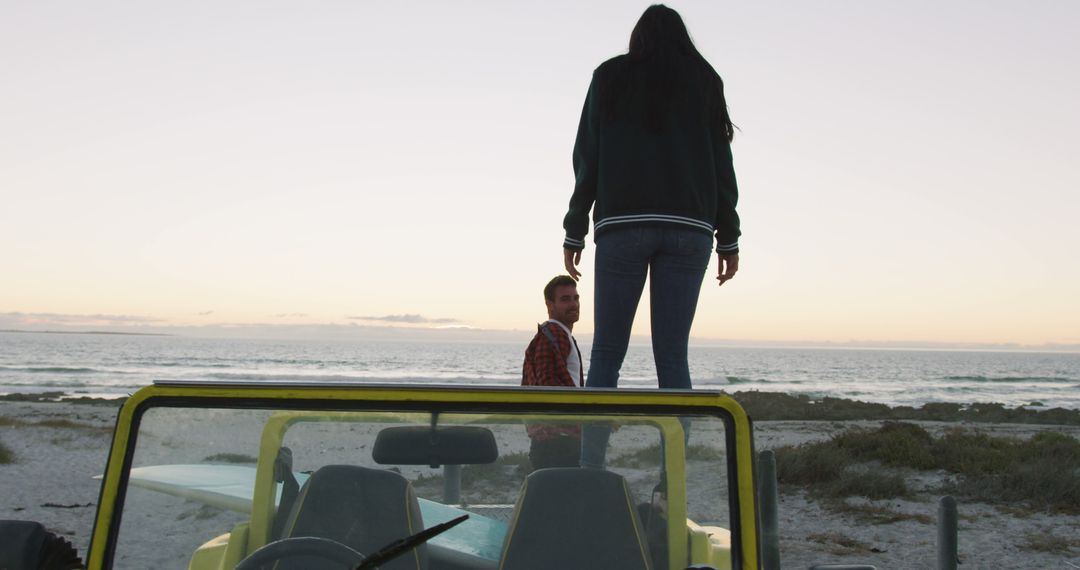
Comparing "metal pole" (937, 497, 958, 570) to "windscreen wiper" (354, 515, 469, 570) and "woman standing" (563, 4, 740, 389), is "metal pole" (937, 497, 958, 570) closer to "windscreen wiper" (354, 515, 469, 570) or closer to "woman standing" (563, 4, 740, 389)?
"woman standing" (563, 4, 740, 389)

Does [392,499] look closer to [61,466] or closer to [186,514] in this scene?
[186,514]

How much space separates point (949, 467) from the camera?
48.2 ft

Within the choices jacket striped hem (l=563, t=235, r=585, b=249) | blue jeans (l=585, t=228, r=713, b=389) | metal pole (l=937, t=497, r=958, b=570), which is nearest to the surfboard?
blue jeans (l=585, t=228, r=713, b=389)

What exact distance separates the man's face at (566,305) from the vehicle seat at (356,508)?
2.65m

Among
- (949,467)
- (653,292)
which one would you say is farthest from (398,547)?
(949,467)

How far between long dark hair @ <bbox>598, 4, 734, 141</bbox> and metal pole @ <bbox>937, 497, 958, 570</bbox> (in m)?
2.48

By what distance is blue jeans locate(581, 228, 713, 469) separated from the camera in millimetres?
3049

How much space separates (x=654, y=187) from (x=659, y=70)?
1.42ft

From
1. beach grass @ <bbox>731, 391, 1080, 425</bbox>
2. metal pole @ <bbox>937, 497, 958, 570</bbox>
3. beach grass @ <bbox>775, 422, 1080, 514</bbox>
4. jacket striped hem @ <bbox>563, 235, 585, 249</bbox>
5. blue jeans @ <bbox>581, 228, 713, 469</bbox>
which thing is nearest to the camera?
blue jeans @ <bbox>581, 228, 713, 469</bbox>

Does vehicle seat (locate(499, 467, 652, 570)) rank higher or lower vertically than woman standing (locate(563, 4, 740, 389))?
lower

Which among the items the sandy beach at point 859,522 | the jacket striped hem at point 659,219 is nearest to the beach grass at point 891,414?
the sandy beach at point 859,522

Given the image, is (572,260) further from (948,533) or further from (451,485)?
(948,533)

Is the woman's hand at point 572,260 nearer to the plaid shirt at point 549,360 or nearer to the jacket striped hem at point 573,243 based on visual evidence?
the jacket striped hem at point 573,243

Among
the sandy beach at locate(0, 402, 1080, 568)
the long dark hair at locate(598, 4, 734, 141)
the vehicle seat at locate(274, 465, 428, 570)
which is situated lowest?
the sandy beach at locate(0, 402, 1080, 568)
